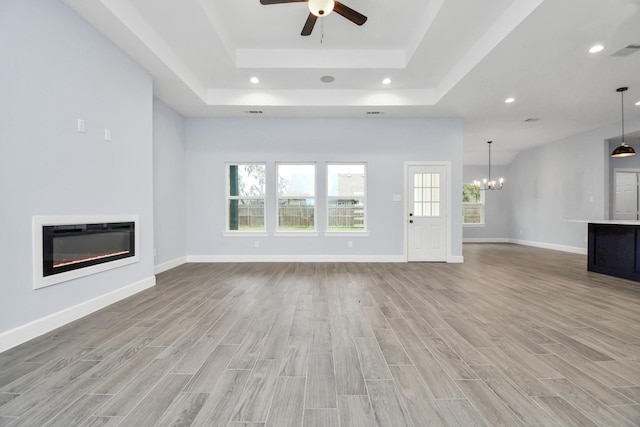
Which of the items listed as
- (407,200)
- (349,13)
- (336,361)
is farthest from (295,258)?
(349,13)

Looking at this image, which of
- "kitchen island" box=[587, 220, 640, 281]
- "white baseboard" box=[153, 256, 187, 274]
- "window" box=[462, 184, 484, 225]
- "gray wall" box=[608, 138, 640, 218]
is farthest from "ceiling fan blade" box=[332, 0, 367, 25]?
"window" box=[462, 184, 484, 225]

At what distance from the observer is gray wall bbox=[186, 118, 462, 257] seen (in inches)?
233

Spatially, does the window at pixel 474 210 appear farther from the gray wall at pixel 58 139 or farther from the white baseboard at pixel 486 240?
the gray wall at pixel 58 139

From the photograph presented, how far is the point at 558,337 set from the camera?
2.37 m

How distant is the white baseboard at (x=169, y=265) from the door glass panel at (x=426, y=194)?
16.2 feet

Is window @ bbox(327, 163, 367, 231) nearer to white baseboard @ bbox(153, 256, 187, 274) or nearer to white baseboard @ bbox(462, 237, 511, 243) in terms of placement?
white baseboard @ bbox(153, 256, 187, 274)

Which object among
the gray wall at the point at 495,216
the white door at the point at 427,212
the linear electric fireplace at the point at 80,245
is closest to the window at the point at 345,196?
the white door at the point at 427,212

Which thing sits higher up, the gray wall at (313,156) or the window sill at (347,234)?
the gray wall at (313,156)

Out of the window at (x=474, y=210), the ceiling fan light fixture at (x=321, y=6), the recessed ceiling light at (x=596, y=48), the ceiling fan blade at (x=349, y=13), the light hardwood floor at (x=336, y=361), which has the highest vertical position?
the ceiling fan blade at (x=349, y=13)

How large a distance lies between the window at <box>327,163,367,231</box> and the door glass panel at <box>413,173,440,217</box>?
1119 mm

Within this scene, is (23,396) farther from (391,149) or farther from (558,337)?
(391,149)

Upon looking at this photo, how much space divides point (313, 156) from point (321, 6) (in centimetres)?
329

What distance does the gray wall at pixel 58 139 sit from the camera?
2.26m

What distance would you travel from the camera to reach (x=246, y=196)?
6.06 m
